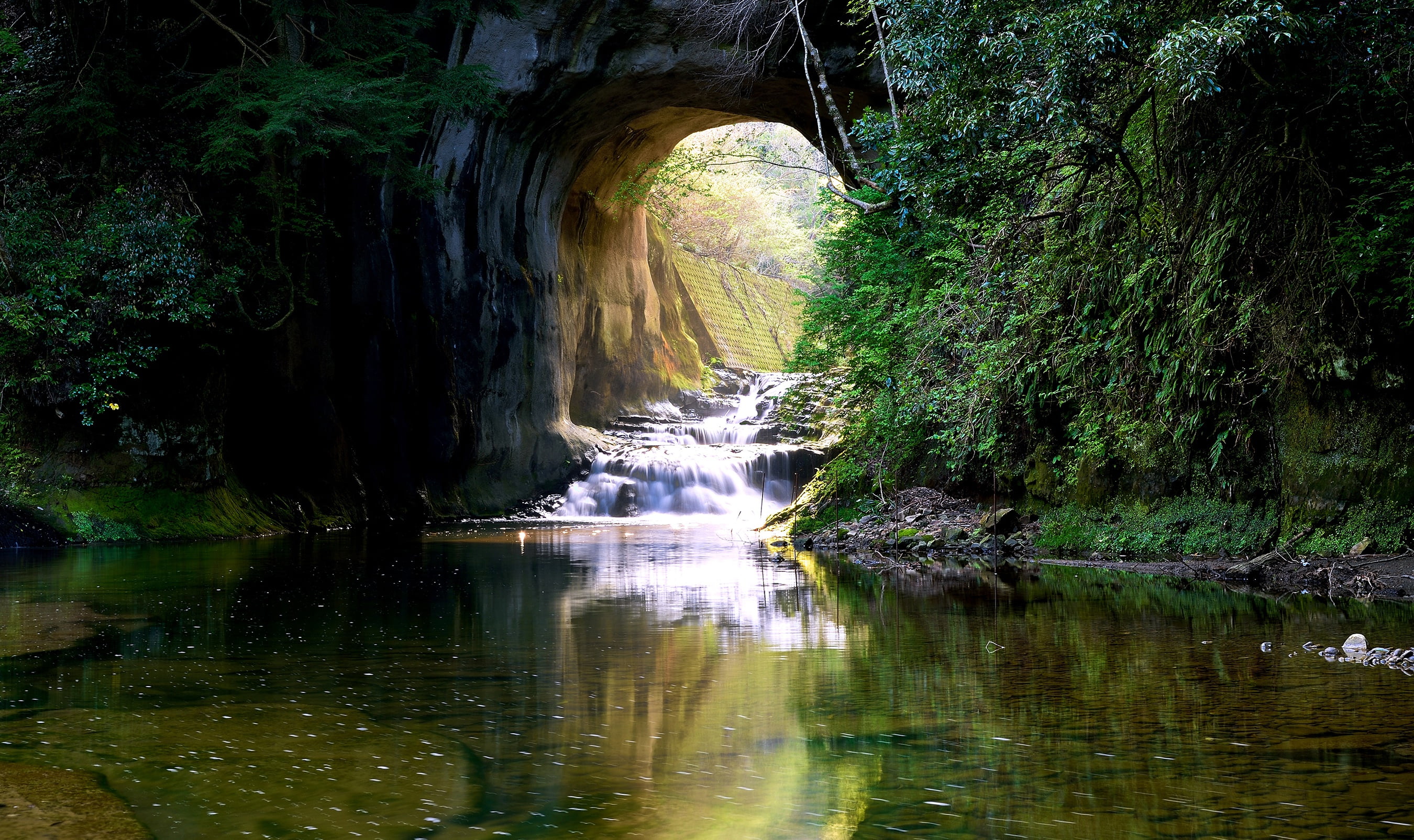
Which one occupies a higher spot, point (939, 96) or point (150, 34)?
point (150, 34)

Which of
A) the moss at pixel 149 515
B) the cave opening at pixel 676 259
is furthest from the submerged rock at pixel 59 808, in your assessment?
the moss at pixel 149 515

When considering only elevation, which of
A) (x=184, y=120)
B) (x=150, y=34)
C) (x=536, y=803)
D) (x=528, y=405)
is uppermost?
(x=150, y=34)

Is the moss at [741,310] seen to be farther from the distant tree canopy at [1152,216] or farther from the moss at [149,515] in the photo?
the distant tree canopy at [1152,216]

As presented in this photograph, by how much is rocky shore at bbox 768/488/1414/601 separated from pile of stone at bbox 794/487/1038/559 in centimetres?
1

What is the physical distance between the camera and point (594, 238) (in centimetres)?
2794

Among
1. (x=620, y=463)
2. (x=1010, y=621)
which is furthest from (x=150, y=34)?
(x=1010, y=621)

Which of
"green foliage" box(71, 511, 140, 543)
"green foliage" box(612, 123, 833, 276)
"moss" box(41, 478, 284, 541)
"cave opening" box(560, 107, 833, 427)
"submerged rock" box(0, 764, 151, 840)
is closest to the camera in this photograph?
"submerged rock" box(0, 764, 151, 840)

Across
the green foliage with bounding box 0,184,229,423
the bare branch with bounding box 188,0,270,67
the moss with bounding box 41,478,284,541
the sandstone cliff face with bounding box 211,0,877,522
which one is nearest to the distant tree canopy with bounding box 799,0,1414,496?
the bare branch with bounding box 188,0,270,67

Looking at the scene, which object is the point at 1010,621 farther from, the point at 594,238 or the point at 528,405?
the point at 594,238

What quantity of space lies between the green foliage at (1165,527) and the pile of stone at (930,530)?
37 cm

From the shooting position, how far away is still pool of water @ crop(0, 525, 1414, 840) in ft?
9.38

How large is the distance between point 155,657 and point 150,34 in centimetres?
1356

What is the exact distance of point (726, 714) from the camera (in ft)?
13.3

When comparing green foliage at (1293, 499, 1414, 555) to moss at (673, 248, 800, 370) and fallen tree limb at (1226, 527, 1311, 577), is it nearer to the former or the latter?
fallen tree limb at (1226, 527, 1311, 577)
